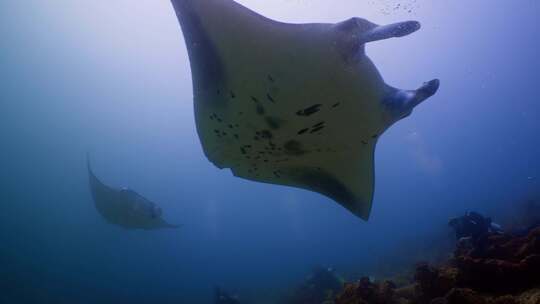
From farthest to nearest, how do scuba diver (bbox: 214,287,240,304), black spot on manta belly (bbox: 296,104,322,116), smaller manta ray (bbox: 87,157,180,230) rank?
scuba diver (bbox: 214,287,240,304) → smaller manta ray (bbox: 87,157,180,230) → black spot on manta belly (bbox: 296,104,322,116)

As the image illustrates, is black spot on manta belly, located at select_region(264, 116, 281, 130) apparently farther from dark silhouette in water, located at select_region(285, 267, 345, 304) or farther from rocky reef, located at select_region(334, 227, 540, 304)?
dark silhouette in water, located at select_region(285, 267, 345, 304)

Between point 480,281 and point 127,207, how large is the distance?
911cm

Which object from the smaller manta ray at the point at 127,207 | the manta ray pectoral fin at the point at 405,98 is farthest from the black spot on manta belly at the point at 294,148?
the smaller manta ray at the point at 127,207

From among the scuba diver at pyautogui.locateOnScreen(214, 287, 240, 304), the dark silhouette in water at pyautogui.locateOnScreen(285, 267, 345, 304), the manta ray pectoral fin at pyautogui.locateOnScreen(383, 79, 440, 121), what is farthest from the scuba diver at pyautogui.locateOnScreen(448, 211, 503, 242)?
the scuba diver at pyautogui.locateOnScreen(214, 287, 240, 304)

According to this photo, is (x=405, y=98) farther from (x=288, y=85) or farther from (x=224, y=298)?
(x=224, y=298)

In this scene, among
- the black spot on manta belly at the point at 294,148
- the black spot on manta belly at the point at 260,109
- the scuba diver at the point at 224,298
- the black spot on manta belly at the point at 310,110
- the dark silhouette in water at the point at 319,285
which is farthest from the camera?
the dark silhouette in water at the point at 319,285

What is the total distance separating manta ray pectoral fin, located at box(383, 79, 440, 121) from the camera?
2852 mm

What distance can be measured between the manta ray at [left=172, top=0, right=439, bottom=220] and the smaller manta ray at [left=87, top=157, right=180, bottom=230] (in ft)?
23.1

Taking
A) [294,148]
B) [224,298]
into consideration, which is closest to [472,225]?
[294,148]

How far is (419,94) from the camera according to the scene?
9.39 feet

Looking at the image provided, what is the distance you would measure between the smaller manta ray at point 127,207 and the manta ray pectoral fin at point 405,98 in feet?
26.7

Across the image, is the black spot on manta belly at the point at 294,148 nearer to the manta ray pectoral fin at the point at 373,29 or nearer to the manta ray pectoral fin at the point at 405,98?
the manta ray pectoral fin at the point at 405,98

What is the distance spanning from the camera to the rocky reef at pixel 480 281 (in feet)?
11.5

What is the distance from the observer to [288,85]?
308 centimetres
